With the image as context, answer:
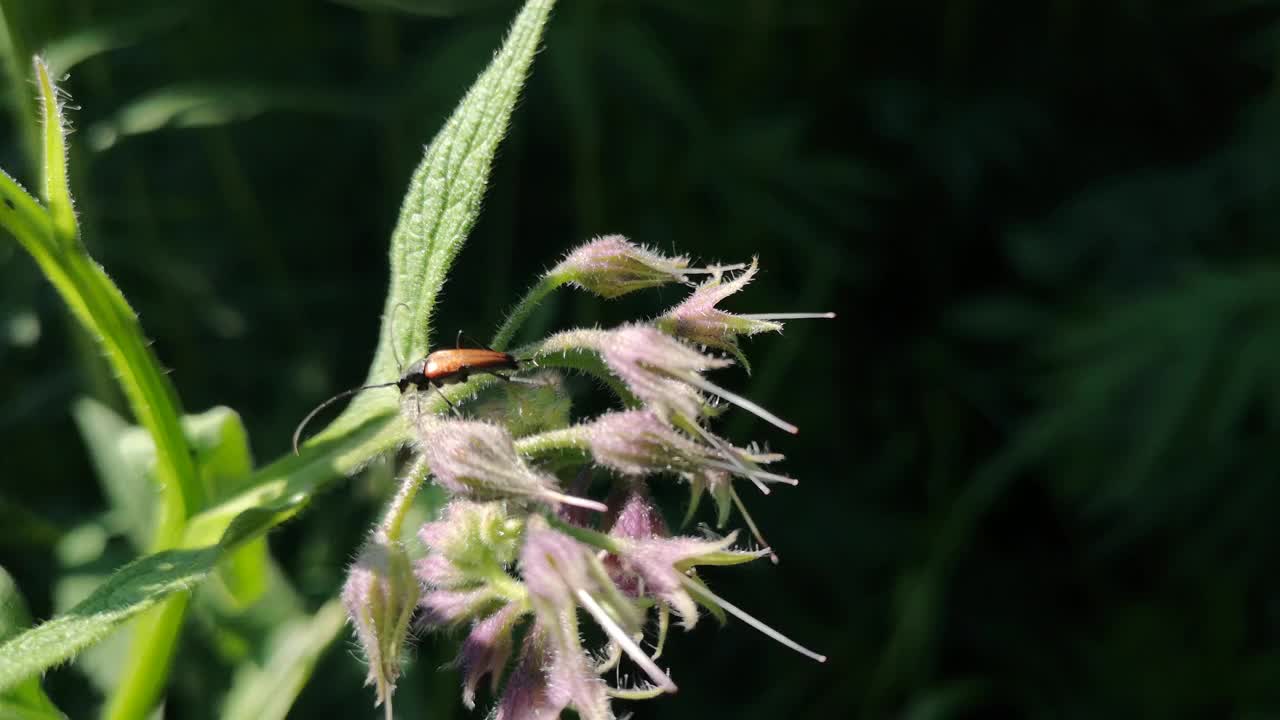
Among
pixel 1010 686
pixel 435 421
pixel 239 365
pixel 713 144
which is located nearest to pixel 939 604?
pixel 1010 686

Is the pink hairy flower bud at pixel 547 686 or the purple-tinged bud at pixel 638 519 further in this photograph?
the purple-tinged bud at pixel 638 519

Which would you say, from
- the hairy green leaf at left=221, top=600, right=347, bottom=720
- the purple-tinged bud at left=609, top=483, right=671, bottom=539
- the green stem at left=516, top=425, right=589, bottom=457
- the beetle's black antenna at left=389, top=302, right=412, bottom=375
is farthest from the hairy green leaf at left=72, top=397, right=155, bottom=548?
the purple-tinged bud at left=609, top=483, right=671, bottom=539

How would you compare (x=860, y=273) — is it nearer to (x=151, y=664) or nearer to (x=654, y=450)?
(x=654, y=450)

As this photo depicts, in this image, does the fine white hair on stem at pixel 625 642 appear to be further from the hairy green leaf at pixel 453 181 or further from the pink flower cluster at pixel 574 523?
the hairy green leaf at pixel 453 181

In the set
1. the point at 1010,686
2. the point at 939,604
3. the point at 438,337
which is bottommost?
the point at 1010,686

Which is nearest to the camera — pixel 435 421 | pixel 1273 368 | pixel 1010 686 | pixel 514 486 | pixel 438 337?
pixel 514 486

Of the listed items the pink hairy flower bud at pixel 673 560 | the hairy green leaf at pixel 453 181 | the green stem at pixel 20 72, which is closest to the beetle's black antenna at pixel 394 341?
the hairy green leaf at pixel 453 181

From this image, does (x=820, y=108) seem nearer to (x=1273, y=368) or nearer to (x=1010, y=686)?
(x=1273, y=368)

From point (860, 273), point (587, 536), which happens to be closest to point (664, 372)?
point (587, 536)
